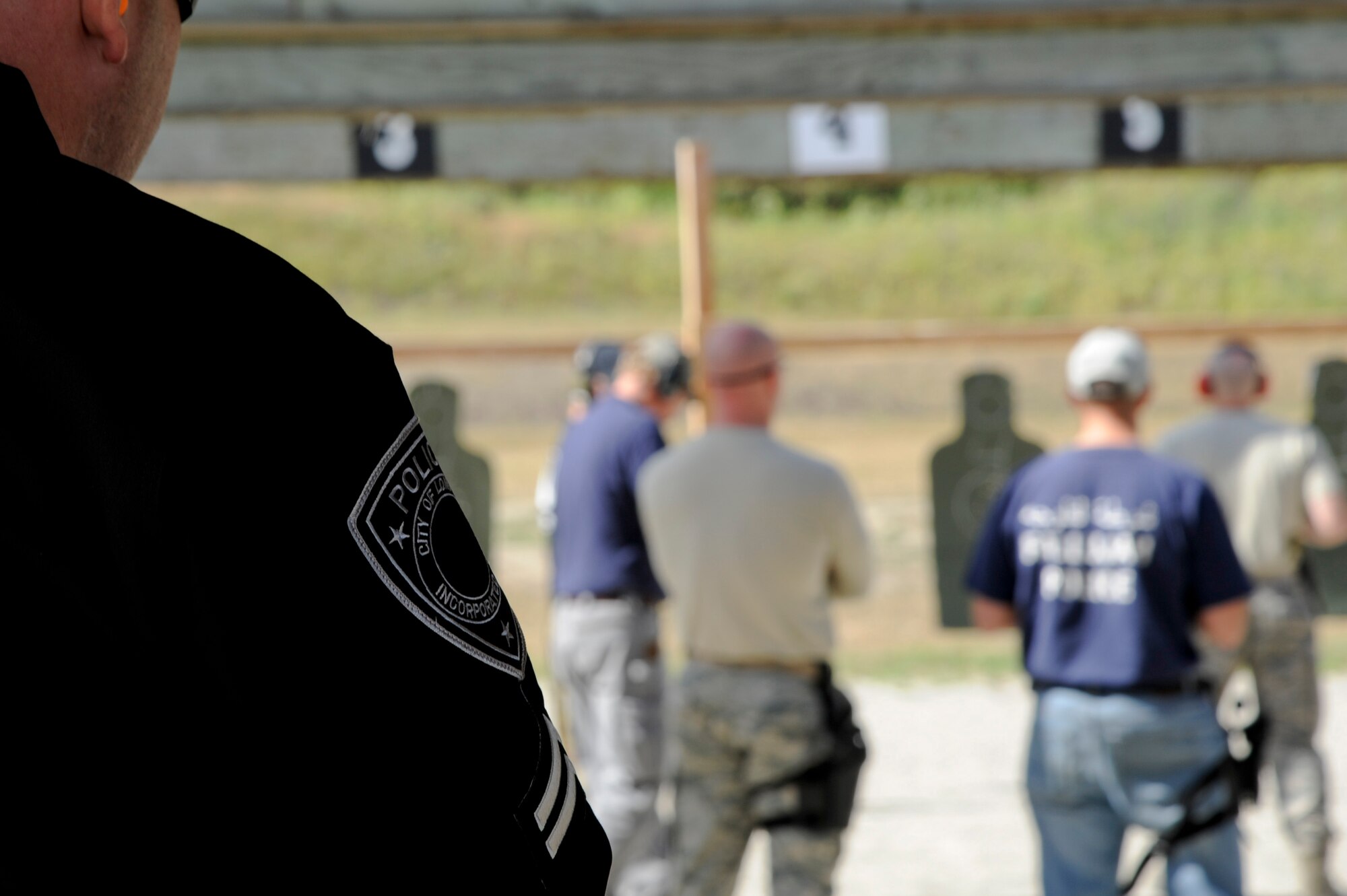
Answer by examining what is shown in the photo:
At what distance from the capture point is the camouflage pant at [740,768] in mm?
3363

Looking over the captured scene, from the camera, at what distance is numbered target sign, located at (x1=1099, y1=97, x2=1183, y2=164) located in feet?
12.4

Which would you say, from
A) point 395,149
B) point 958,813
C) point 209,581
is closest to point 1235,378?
point 958,813

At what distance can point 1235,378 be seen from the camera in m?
4.41

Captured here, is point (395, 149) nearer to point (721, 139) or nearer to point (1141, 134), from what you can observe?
point (721, 139)

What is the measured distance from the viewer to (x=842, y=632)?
945 cm

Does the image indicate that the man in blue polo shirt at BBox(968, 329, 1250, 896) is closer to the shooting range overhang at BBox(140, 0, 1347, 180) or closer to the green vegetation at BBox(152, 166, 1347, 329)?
the shooting range overhang at BBox(140, 0, 1347, 180)

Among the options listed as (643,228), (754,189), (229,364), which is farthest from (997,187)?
(229,364)

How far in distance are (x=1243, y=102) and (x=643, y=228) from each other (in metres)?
30.1

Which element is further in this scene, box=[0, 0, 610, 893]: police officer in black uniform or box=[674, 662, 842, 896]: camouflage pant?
box=[674, 662, 842, 896]: camouflage pant

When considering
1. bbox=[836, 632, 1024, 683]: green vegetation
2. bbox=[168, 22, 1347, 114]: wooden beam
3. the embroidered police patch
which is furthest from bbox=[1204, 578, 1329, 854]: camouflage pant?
the embroidered police patch

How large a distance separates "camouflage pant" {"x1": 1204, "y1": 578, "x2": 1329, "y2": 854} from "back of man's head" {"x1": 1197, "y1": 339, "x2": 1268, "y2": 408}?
61cm

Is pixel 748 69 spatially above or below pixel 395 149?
above

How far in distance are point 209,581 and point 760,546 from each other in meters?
2.86

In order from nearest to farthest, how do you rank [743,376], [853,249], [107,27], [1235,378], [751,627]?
[107,27] → [751,627] → [743,376] → [1235,378] → [853,249]
